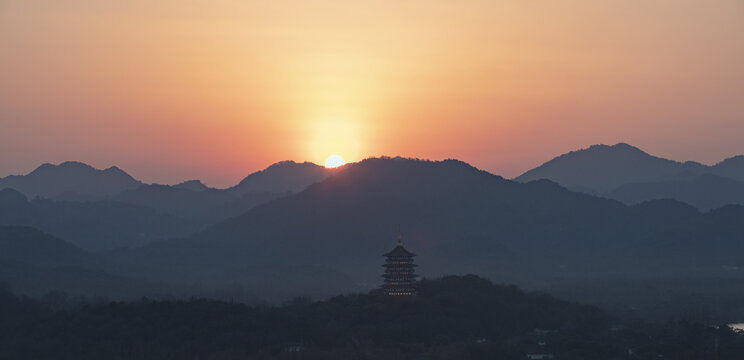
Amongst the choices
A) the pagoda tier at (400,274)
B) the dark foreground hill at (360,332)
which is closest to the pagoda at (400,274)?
the pagoda tier at (400,274)

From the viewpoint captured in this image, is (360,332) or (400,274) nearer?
(360,332)

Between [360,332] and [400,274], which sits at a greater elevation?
[400,274]

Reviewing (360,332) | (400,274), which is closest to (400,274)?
(400,274)

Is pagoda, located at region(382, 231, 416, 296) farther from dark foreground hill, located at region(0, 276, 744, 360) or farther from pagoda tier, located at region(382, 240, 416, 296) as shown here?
dark foreground hill, located at region(0, 276, 744, 360)

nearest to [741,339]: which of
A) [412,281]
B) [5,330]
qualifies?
[412,281]

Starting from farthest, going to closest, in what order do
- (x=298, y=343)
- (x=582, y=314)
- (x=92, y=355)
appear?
1. (x=582, y=314)
2. (x=298, y=343)
3. (x=92, y=355)

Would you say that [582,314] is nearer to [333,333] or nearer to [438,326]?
[438,326]

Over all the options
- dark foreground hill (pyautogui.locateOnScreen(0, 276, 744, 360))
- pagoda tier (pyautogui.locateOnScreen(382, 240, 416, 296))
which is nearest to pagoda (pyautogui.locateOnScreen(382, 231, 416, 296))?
pagoda tier (pyautogui.locateOnScreen(382, 240, 416, 296))

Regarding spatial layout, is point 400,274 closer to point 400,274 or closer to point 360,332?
point 400,274

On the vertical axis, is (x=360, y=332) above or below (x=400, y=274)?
below
